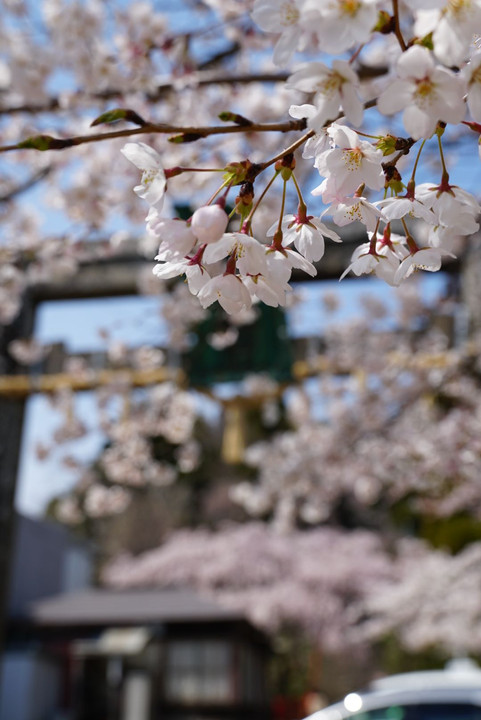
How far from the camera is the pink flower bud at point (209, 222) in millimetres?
805

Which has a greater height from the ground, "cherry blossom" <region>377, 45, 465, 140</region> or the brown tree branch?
the brown tree branch

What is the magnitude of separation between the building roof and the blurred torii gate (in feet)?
19.7

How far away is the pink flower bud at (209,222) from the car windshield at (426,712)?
18.4 ft

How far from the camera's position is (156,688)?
10.7 meters

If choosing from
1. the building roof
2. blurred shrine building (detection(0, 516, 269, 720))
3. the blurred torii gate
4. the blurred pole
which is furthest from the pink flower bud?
the building roof

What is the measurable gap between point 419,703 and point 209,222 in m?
5.70

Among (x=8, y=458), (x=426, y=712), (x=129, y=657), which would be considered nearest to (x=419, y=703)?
(x=426, y=712)

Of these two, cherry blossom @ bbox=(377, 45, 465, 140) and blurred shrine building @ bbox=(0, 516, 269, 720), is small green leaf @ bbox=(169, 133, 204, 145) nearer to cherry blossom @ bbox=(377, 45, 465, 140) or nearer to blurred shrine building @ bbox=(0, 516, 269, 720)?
cherry blossom @ bbox=(377, 45, 465, 140)

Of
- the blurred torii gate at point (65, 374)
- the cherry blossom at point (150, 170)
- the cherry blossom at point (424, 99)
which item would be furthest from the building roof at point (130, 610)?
the cherry blossom at point (424, 99)

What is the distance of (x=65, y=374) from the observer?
241 inches

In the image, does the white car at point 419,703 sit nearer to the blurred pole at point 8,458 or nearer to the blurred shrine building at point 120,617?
the blurred shrine building at point 120,617

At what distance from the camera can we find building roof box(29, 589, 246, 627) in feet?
37.0

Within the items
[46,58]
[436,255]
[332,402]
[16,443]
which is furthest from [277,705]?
[436,255]

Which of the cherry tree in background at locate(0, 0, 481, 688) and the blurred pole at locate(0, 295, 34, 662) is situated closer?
the cherry tree in background at locate(0, 0, 481, 688)
